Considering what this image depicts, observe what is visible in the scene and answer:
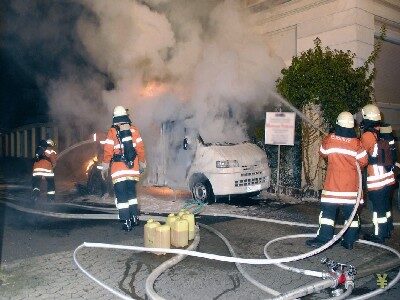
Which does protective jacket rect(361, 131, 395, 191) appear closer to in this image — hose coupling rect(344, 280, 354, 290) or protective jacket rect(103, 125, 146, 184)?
hose coupling rect(344, 280, 354, 290)

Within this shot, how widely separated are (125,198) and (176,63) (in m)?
5.96

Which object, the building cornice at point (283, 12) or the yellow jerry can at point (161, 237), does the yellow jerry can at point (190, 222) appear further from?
the building cornice at point (283, 12)

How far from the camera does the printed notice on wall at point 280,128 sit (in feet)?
29.7

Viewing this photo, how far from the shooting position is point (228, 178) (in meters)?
8.18

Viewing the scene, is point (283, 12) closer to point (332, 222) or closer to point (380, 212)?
A: point (380, 212)

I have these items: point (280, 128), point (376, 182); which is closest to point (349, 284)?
point (376, 182)

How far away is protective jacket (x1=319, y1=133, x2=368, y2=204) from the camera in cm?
517

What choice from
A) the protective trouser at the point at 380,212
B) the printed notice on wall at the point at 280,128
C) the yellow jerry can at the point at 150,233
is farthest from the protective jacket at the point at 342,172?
the printed notice on wall at the point at 280,128

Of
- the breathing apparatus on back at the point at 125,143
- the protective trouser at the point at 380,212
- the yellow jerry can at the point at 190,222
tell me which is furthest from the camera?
the breathing apparatus on back at the point at 125,143

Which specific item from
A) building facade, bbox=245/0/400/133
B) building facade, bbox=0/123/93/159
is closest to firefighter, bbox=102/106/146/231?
building facade, bbox=245/0/400/133

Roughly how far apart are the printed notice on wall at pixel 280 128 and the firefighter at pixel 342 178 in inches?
145

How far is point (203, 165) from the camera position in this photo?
8.49m

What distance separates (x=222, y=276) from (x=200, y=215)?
3.13m

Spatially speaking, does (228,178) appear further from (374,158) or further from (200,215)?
Result: (374,158)
